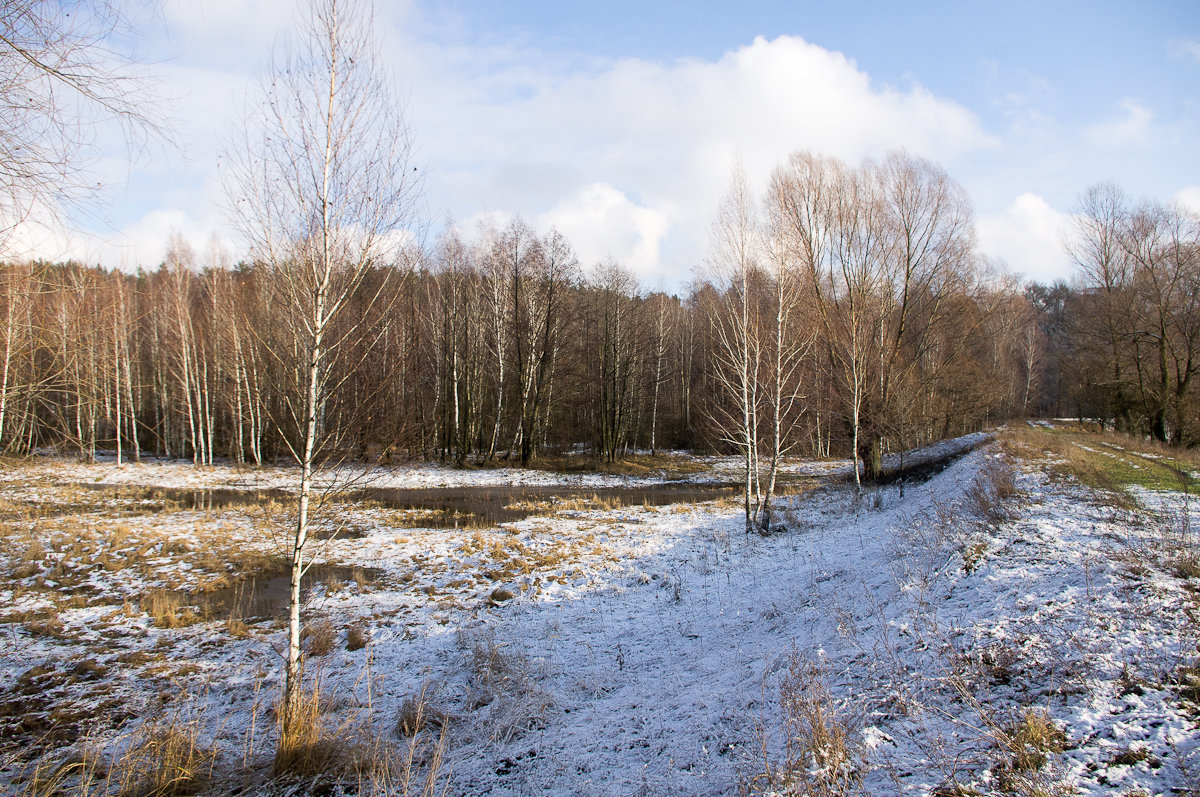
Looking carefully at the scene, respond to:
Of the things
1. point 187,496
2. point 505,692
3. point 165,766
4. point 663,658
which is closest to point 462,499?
point 187,496

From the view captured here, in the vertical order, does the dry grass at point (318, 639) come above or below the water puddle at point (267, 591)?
above

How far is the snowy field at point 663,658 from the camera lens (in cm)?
361

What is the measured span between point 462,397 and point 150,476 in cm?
1546

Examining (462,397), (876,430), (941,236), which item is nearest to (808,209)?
(941,236)

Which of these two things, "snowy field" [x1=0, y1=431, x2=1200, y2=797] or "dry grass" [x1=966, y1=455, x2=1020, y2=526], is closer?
"snowy field" [x1=0, y1=431, x2=1200, y2=797]

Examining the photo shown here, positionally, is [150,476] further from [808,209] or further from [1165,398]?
[1165,398]

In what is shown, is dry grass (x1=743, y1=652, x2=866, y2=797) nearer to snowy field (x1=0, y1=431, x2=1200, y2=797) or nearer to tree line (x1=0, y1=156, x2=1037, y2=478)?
snowy field (x1=0, y1=431, x2=1200, y2=797)

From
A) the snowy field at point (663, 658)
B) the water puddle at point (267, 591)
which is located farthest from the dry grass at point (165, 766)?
the water puddle at point (267, 591)

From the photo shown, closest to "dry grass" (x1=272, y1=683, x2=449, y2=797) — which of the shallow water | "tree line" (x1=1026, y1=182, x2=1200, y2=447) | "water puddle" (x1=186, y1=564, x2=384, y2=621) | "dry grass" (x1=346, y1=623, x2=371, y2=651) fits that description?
"dry grass" (x1=346, y1=623, x2=371, y2=651)

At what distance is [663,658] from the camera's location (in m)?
6.68

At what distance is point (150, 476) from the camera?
25.0 meters

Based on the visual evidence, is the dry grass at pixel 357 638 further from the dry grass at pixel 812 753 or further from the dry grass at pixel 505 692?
the dry grass at pixel 812 753

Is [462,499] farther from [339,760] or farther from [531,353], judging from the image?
[339,760]

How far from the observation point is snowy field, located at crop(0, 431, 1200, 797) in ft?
11.9
